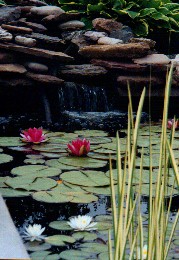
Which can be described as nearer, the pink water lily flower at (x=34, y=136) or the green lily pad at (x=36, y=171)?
the green lily pad at (x=36, y=171)

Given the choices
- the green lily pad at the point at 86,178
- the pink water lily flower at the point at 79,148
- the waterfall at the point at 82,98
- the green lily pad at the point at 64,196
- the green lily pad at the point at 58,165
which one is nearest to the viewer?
the green lily pad at the point at 64,196

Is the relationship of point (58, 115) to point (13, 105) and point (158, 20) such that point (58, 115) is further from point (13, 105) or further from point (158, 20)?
point (158, 20)

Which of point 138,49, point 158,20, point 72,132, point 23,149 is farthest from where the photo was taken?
point 158,20

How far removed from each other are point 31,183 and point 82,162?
519 mm

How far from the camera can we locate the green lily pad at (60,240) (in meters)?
1.96

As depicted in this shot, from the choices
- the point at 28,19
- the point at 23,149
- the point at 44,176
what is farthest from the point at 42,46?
the point at 44,176

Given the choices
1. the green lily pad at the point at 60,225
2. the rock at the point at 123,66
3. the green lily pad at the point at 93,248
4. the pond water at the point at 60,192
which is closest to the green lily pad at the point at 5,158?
the pond water at the point at 60,192

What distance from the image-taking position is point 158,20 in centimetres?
710

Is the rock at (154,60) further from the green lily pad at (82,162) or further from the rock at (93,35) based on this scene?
the green lily pad at (82,162)

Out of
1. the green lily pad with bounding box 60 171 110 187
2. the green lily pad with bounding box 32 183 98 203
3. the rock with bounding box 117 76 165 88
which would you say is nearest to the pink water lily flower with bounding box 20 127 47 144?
the green lily pad with bounding box 60 171 110 187

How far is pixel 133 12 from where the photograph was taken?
6664 millimetres

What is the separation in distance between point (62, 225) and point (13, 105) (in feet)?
10.2

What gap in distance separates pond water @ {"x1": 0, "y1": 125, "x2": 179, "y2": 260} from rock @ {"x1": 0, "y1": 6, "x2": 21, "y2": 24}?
2612 millimetres

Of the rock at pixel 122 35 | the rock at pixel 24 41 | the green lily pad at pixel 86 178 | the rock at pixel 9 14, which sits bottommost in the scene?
the green lily pad at pixel 86 178
